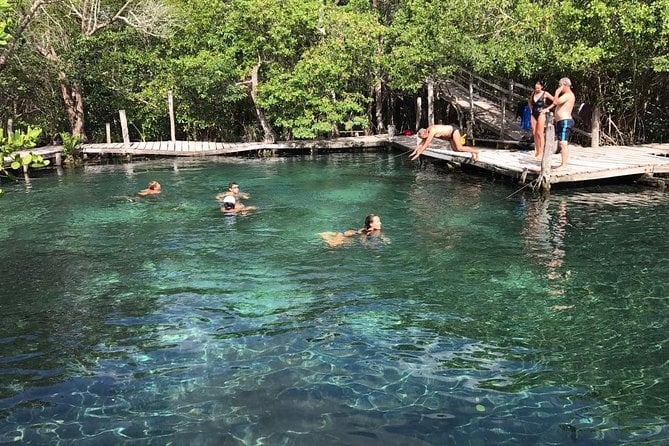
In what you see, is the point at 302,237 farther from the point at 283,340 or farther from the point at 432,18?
the point at 432,18

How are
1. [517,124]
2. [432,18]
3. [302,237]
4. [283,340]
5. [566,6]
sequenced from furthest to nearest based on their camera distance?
[517,124] < [432,18] < [566,6] < [302,237] < [283,340]

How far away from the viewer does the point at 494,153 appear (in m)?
19.0

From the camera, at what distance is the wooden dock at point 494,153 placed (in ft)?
49.3

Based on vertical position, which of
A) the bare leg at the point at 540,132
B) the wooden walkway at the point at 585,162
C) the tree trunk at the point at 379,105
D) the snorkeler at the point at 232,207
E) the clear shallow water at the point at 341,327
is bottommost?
the clear shallow water at the point at 341,327

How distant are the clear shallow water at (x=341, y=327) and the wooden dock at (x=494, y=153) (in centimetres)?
109

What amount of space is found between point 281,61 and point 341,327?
812 inches

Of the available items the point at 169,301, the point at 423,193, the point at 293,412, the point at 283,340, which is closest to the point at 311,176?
the point at 423,193

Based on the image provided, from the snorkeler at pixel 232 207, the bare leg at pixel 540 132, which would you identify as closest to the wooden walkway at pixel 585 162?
the bare leg at pixel 540 132

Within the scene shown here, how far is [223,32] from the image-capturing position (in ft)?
81.8

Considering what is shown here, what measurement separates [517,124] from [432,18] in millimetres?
5344

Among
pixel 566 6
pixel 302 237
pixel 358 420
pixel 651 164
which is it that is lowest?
pixel 358 420

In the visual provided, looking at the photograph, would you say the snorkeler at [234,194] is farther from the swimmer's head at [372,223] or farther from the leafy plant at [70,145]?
the leafy plant at [70,145]

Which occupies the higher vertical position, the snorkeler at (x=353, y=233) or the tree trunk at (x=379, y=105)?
the tree trunk at (x=379, y=105)

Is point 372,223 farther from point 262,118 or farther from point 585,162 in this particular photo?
point 262,118
